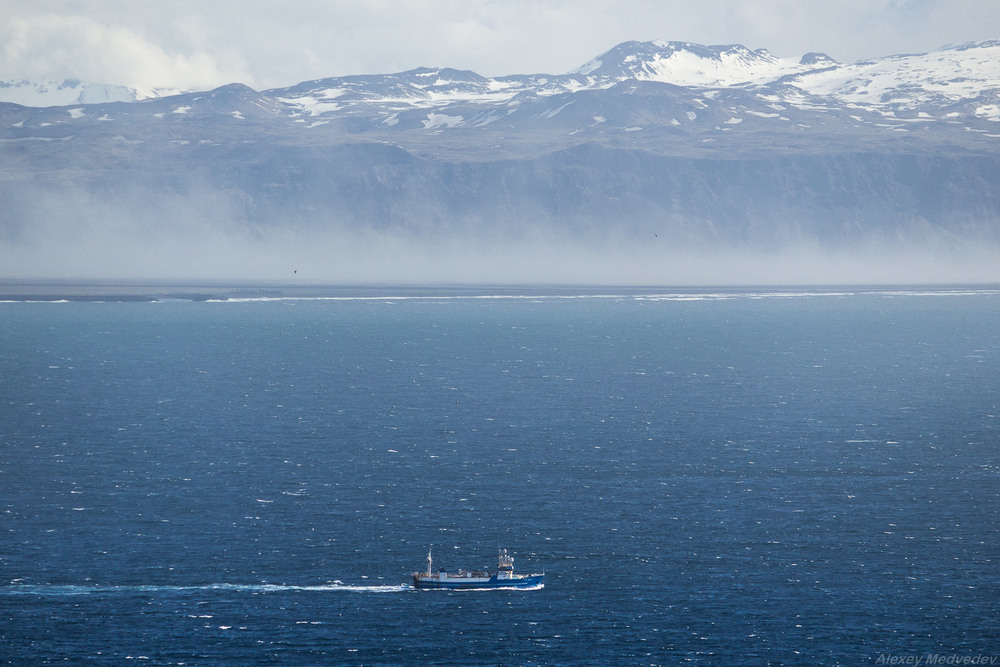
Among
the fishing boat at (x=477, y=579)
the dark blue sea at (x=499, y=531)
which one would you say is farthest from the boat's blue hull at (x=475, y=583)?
the dark blue sea at (x=499, y=531)

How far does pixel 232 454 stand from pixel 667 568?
5151 cm

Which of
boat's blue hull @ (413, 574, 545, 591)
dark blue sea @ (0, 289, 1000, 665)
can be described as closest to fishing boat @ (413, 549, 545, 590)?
boat's blue hull @ (413, 574, 545, 591)

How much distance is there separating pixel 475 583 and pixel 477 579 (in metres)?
0.42

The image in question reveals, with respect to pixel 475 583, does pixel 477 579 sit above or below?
above

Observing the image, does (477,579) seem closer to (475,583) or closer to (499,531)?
(475,583)

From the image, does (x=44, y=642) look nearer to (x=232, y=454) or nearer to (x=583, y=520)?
(x=583, y=520)

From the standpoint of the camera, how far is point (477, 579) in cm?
7625

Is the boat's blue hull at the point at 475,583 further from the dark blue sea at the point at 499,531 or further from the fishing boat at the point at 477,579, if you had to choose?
the dark blue sea at the point at 499,531

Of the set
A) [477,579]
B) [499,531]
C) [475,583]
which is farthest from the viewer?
[499,531]

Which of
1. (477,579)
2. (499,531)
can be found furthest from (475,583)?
(499,531)

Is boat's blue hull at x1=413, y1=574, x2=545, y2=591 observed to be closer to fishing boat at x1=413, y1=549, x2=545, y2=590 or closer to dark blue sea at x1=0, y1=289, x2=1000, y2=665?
fishing boat at x1=413, y1=549, x2=545, y2=590

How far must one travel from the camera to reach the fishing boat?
75.3 meters

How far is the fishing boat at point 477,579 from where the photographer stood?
75312mm

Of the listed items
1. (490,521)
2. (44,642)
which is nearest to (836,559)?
(490,521)
